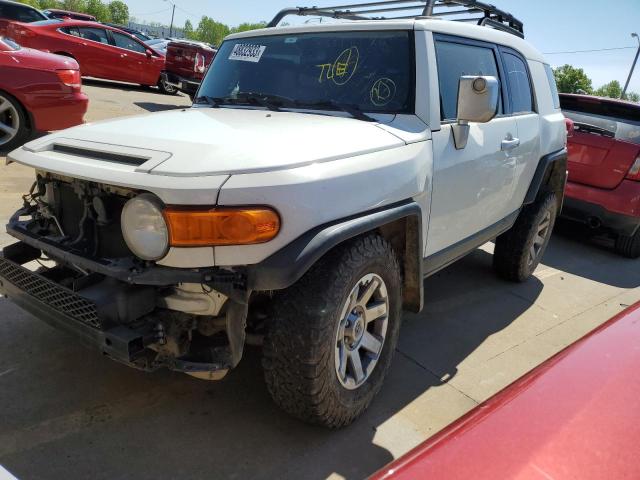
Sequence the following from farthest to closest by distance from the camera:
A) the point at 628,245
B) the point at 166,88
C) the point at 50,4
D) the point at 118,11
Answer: the point at 118,11, the point at 50,4, the point at 166,88, the point at 628,245

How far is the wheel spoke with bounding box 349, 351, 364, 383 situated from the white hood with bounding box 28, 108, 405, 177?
3.09 feet

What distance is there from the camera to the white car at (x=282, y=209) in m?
2.03

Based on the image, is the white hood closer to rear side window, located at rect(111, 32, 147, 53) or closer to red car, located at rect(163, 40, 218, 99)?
red car, located at rect(163, 40, 218, 99)

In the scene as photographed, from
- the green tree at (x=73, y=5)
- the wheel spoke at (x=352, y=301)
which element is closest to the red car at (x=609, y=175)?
the wheel spoke at (x=352, y=301)

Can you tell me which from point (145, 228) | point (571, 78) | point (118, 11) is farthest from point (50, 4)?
point (145, 228)

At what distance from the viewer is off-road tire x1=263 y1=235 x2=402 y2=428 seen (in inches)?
86.4

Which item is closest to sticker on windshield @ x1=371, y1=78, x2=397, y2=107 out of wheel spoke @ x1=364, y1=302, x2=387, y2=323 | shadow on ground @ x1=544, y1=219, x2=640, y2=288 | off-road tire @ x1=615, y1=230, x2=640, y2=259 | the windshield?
the windshield

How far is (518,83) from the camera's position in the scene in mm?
4172

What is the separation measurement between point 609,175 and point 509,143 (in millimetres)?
2912

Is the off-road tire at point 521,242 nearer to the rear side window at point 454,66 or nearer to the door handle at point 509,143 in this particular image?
the door handle at point 509,143

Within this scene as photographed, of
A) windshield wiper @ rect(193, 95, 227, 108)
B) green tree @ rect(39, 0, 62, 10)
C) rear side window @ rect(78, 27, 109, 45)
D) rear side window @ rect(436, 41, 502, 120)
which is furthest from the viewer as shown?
green tree @ rect(39, 0, 62, 10)

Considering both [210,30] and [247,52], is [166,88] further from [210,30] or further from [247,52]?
[210,30]

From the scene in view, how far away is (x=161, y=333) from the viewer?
2.13 metres

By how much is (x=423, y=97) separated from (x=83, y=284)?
1.93 meters
